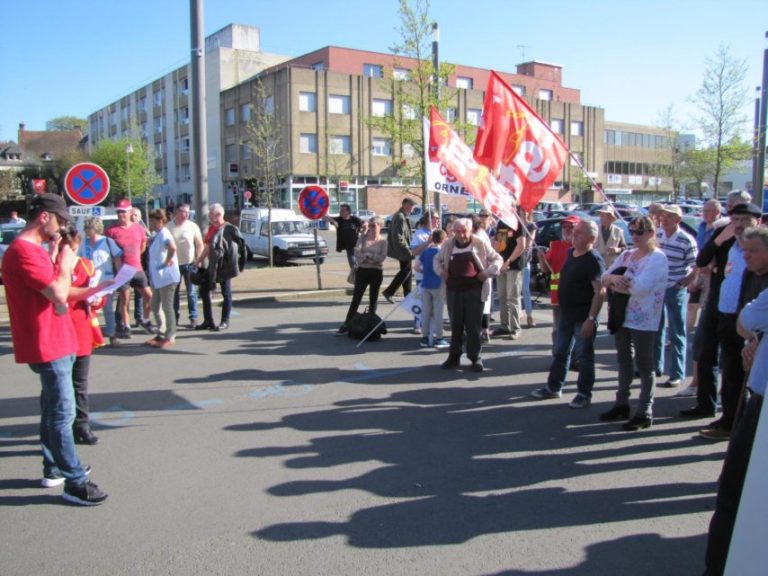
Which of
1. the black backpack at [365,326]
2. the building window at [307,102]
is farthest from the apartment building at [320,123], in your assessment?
the black backpack at [365,326]

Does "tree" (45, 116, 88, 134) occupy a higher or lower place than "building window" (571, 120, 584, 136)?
higher

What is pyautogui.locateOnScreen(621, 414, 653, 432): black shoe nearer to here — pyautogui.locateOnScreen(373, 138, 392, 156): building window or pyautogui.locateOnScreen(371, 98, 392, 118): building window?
pyautogui.locateOnScreen(373, 138, 392, 156): building window

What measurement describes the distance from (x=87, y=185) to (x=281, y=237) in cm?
1221

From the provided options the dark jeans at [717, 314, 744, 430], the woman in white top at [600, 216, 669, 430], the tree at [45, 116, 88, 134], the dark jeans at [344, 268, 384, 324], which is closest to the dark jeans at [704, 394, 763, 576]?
the dark jeans at [717, 314, 744, 430]

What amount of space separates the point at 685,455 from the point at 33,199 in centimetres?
497

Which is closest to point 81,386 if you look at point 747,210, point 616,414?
point 616,414

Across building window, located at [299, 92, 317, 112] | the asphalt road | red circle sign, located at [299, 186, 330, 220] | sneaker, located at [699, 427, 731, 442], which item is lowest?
the asphalt road

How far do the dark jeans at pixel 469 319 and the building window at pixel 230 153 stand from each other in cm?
5320

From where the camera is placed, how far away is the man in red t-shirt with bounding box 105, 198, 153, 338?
9211 mm

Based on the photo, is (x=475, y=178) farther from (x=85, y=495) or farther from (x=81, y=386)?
(x=85, y=495)

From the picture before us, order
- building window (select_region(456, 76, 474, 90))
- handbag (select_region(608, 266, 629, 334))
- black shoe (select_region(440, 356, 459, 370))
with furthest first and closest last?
building window (select_region(456, 76, 474, 90)) → black shoe (select_region(440, 356, 459, 370)) → handbag (select_region(608, 266, 629, 334))

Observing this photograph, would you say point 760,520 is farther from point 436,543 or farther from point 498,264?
point 498,264

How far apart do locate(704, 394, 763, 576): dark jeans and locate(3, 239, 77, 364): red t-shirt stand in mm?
3826

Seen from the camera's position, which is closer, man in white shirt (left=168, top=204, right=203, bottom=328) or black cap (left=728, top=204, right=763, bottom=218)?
black cap (left=728, top=204, right=763, bottom=218)
